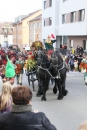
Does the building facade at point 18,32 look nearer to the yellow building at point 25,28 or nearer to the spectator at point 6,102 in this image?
the yellow building at point 25,28

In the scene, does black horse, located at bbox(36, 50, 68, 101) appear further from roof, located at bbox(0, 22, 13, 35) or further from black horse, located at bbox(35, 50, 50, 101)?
roof, located at bbox(0, 22, 13, 35)

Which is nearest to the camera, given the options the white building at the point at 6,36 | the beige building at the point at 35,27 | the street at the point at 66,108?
the street at the point at 66,108

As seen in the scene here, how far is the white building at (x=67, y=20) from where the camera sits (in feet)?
86.7

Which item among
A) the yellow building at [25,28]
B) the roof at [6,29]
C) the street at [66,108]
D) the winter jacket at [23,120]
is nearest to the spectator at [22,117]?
the winter jacket at [23,120]

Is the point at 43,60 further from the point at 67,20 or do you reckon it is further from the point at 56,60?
the point at 67,20

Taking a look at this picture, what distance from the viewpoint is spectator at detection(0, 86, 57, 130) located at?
2.81 meters

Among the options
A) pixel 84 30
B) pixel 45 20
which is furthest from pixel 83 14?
pixel 45 20

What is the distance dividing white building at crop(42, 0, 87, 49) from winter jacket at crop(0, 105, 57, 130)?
23176mm

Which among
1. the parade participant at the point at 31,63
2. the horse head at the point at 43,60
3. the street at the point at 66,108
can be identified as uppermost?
the horse head at the point at 43,60

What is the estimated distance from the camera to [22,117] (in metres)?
2.82

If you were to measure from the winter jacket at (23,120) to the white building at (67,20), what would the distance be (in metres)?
23.2

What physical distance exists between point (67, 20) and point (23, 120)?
28113 mm

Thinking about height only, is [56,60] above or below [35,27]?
below

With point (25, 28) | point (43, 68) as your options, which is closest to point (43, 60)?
point (43, 68)
